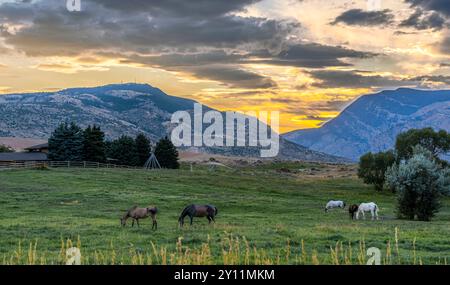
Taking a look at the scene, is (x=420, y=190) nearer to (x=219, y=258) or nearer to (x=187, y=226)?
(x=187, y=226)

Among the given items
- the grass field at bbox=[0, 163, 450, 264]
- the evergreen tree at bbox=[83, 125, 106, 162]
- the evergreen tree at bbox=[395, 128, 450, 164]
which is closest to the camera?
the grass field at bbox=[0, 163, 450, 264]

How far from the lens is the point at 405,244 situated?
23141 mm

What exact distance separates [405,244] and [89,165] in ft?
295

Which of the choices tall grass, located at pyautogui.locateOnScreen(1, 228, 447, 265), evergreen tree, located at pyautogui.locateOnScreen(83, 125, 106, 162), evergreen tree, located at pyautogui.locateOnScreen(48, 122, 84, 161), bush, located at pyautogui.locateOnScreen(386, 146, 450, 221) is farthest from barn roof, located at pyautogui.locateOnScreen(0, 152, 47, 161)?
tall grass, located at pyautogui.locateOnScreen(1, 228, 447, 265)

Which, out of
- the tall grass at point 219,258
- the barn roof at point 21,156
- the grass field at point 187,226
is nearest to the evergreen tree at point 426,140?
the grass field at point 187,226

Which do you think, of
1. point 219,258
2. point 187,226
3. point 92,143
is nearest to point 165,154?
point 92,143

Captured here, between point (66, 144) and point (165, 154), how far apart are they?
29764 mm

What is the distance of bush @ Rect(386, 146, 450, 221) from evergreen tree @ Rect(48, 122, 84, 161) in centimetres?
7631

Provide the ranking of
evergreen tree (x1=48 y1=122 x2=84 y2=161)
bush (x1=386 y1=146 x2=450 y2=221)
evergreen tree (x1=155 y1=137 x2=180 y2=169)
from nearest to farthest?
bush (x1=386 y1=146 x2=450 y2=221) < evergreen tree (x1=48 y1=122 x2=84 y2=161) < evergreen tree (x1=155 y1=137 x2=180 y2=169)

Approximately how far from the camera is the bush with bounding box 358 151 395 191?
98.9m

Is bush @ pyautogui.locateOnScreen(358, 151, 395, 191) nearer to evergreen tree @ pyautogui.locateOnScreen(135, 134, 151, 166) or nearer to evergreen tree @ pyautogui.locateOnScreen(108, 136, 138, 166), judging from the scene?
evergreen tree @ pyautogui.locateOnScreen(135, 134, 151, 166)

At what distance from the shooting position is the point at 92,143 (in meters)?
113
